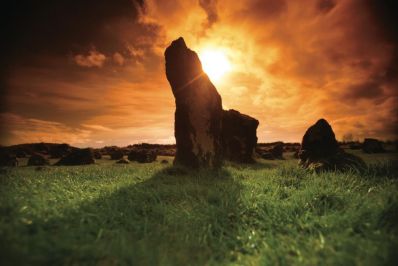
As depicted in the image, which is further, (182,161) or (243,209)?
(182,161)

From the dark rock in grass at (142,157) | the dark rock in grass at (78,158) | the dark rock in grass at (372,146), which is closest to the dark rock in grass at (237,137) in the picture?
the dark rock in grass at (142,157)

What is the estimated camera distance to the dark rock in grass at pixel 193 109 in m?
10.7

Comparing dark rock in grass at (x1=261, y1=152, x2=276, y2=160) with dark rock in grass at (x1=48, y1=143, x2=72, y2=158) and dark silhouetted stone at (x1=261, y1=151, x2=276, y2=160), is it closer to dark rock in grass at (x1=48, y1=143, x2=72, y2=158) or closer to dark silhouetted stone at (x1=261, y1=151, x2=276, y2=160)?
dark silhouetted stone at (x1=261, y1=151, x2=276, y2=160)

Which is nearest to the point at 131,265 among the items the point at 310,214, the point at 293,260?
the point at 293,260

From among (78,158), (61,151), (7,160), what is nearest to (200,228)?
(78,158)

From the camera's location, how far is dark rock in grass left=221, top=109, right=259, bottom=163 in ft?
56.9

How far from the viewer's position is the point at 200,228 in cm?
426

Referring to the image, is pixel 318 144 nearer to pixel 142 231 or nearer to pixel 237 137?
pixel 237 137

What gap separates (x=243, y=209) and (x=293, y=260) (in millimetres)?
1716

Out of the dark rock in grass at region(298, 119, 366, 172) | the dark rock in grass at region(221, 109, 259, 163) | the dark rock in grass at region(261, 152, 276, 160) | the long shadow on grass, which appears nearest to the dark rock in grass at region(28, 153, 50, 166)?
the dark rock in grass at region(221, 109, 259, 163)

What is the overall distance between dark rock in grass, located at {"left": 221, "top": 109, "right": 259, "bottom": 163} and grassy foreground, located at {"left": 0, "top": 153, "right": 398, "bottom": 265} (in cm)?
1121

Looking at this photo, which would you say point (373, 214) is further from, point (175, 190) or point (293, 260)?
point (175, 190)

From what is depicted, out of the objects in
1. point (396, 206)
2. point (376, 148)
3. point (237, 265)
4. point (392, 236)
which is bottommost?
point (237, 265)

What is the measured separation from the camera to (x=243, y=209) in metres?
4.99
